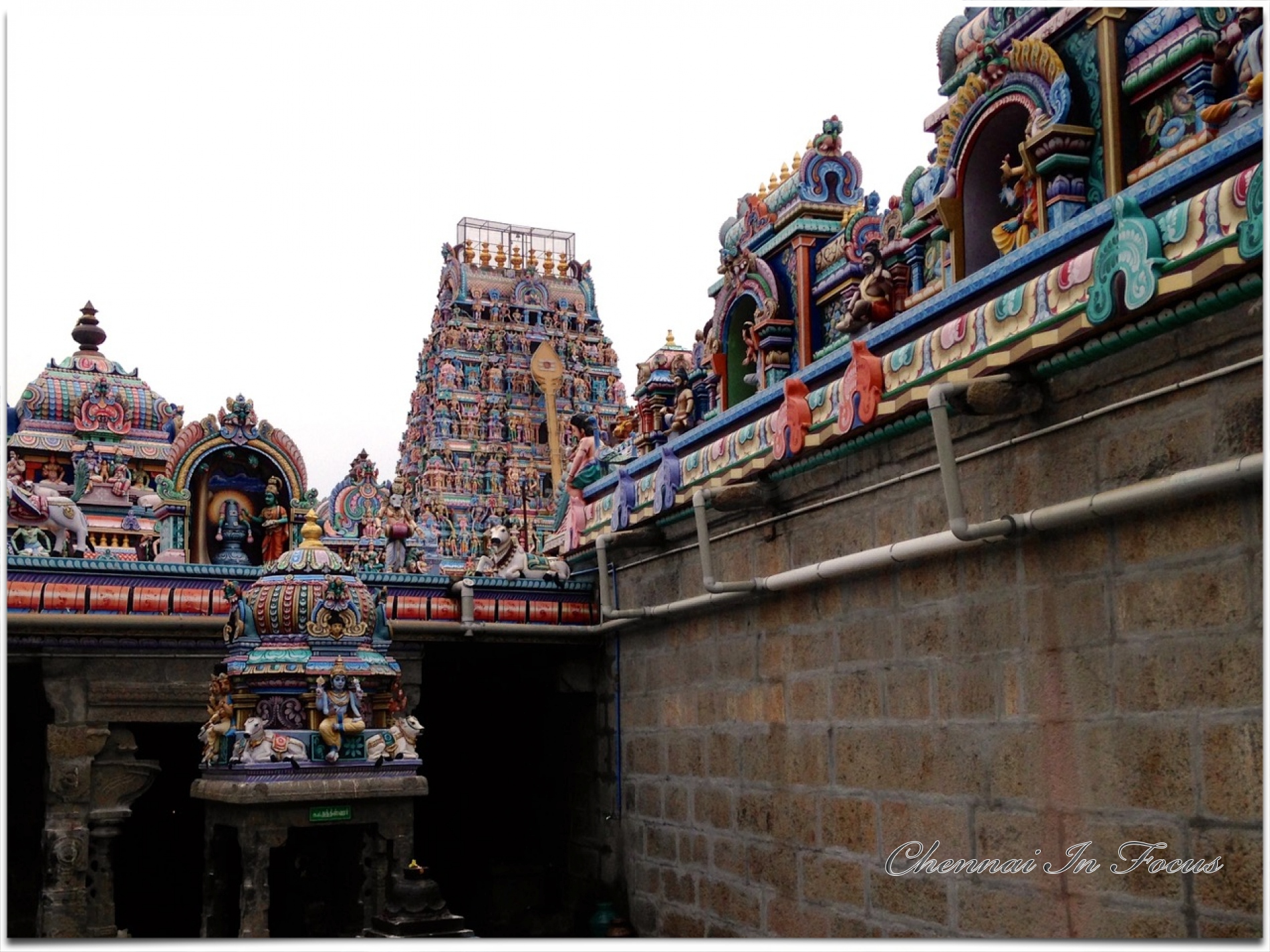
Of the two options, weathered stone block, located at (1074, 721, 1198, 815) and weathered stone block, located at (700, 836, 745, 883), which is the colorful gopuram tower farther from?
weathered stone block, located at (1074, 721, 1198, 815)

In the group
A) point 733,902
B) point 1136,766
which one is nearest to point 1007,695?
point 1136,766

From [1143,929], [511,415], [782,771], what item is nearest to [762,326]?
[782,771]

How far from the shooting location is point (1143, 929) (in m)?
7.55

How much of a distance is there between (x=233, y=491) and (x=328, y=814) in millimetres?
9866

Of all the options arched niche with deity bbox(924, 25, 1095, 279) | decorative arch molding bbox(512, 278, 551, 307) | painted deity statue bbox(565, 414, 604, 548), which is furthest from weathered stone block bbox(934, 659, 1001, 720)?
decorative arch molding bbox(512, 278, 551, 307)

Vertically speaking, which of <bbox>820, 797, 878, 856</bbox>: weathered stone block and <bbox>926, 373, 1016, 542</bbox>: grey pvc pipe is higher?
<bbox>926, 373, 1016, 542</bbox>: grey pvc pipe

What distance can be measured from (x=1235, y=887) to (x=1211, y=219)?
3.18 m

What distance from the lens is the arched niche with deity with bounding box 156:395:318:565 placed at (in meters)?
19.9

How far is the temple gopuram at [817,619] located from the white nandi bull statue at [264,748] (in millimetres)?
35

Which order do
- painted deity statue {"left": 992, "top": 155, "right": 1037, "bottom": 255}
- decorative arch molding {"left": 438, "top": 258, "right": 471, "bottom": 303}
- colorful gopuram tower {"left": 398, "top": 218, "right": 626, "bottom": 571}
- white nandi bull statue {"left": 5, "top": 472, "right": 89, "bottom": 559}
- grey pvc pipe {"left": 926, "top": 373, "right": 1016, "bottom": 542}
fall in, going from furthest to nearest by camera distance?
decorative arch molding {"left": 438, "top": 258, "right": 471, "bottom": 303} → colorful gopuram tower {"left": 398, "top": 218, "right": 626, "bottom": 571} → white nandi bull statue {"left": 5, "top": 472, "right": 89, "bottom": 559} → painted deity statue {"left": 992, "top": 155, "right": 1037, "bottom": 255} → grey pvc pipe {"left": 926, "top": 373, "right": 1016, "bottom": 542}

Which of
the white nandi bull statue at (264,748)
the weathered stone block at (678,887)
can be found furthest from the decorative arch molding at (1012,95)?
the white nandi bull statue at (264,748)

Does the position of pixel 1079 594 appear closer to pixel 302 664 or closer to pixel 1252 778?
pixel 1252 778

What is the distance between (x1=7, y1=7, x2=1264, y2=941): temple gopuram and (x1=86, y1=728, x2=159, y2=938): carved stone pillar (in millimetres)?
55

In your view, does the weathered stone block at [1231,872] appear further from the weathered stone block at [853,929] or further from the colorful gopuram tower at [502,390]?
the colorful gopuram tower at [502,390]
